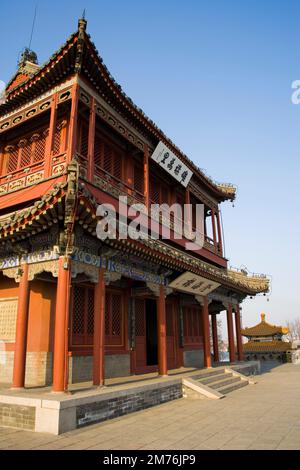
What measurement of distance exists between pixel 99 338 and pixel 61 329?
126 centimetres

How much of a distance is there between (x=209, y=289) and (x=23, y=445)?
30.6 feet

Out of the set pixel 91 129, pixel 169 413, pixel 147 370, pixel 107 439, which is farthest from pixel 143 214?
pixel 107 439

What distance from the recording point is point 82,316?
31.8 ft

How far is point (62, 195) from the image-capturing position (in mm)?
6266

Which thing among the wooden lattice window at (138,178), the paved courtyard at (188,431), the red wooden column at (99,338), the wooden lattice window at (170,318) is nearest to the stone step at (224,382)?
the paved courtyard at (188,431)

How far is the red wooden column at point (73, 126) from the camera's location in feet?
29.0

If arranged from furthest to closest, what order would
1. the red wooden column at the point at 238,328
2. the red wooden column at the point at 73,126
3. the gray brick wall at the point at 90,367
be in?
the red wooden column at the point at 238,328
the gray brick wall at the point at 90,367
the red wooden column at the point at 73,126

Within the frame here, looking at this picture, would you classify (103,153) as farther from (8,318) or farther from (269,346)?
(269,346)

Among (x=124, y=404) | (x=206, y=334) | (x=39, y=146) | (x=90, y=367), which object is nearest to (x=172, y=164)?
(x=39, y=146)

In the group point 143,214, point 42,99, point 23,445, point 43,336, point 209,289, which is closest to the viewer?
point 23,445

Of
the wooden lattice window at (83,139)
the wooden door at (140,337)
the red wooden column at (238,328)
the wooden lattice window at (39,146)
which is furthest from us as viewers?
the red wooden column at (238,328)

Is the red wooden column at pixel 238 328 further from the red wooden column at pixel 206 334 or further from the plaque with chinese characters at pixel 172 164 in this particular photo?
the plaque with chinese characters at pixel 172 164

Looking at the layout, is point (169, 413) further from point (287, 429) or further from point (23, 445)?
point (23, 445)

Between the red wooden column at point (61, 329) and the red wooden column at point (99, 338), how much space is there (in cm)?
110
